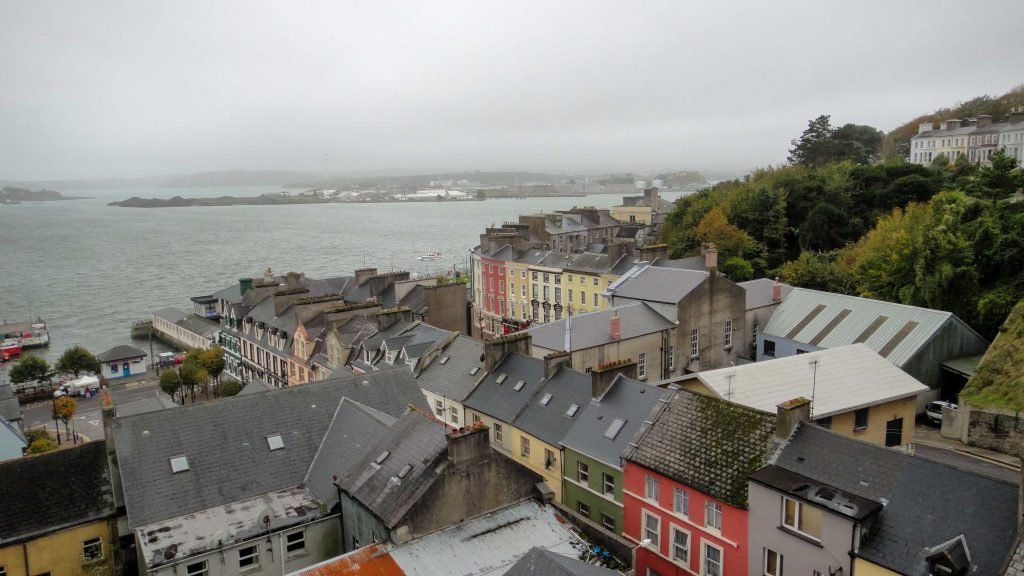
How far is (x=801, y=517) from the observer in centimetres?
1456

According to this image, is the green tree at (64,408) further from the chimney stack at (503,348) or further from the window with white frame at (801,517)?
the window with white frame at (801,517)

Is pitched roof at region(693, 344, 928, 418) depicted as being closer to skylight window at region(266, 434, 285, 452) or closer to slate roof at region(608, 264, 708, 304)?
slate roof at region(608, 264, 708, 304)

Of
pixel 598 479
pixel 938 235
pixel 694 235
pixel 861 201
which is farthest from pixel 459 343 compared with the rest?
pixel 861 201

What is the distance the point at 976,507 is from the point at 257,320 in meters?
43.1

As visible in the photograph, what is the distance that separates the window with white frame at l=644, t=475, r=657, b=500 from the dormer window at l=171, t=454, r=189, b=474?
1302 centimetres

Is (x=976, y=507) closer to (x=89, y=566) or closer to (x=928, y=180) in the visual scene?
(x=89, y=566)

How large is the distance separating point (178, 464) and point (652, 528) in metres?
13.5

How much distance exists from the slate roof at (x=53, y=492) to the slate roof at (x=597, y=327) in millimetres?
16839

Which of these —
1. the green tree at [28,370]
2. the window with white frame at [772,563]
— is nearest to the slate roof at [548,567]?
the window with white frame at [772,563]

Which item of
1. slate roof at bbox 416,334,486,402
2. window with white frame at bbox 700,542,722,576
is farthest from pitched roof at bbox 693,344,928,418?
slate roof at bbox 416,334,486,402

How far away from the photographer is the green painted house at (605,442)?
798 inches

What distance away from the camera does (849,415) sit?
2273 centimetres

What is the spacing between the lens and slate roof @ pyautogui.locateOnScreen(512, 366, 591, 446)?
74.9 ft

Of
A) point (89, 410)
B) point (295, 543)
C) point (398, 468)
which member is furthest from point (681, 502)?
point (89, 410)
